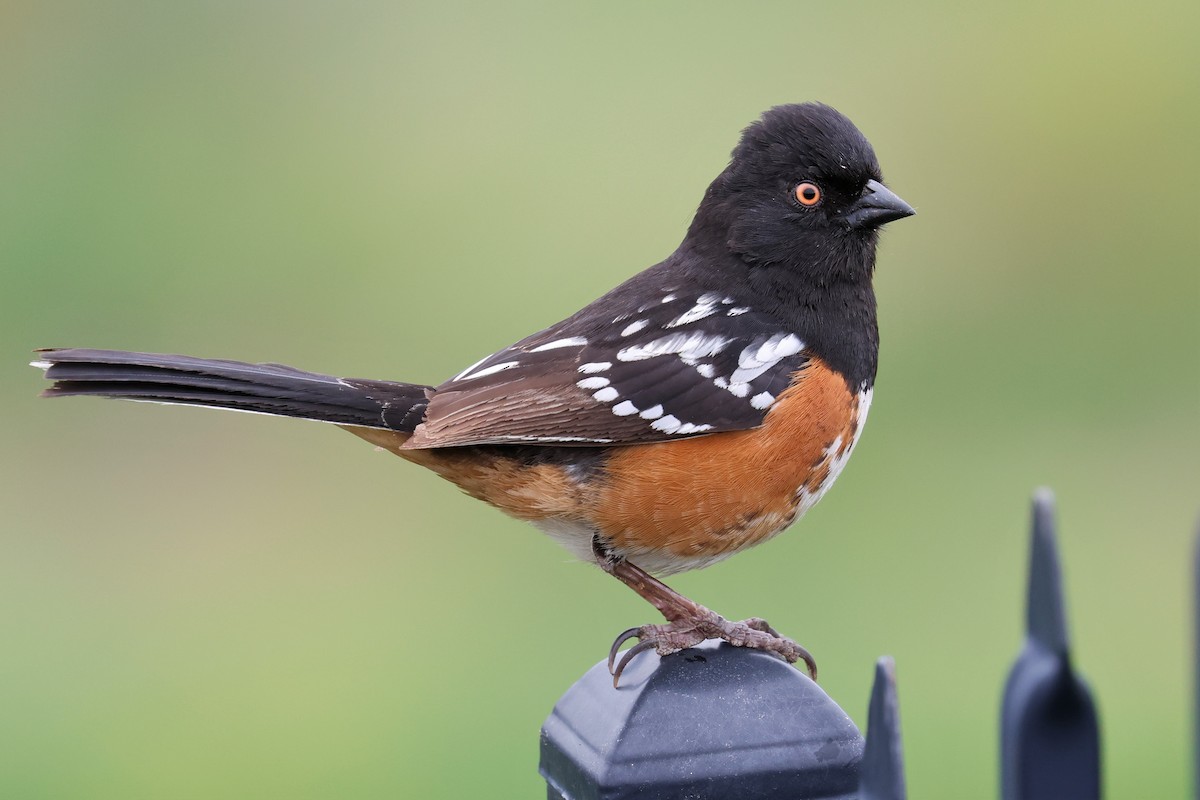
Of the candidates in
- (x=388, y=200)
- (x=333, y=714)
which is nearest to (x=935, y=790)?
(x=333, y=714)

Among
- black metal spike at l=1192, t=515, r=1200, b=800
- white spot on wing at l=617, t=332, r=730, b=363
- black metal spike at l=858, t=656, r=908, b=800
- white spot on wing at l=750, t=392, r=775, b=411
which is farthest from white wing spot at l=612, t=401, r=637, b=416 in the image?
black metal spike at l=1192, t=515, r=1200, b=800

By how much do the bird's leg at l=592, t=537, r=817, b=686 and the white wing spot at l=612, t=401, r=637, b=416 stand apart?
299 mm

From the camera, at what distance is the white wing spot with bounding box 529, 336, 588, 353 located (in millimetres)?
3277

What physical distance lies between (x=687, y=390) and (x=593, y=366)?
188 mm

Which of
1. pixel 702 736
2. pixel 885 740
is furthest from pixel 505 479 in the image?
pixel 885 740

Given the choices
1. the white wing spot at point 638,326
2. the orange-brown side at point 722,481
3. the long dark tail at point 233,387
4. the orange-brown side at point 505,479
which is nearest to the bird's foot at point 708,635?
the orange-brown side at point 722,481

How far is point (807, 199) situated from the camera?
330cm

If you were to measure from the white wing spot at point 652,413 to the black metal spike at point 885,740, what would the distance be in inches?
65.3

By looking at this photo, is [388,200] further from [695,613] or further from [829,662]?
[695,613]

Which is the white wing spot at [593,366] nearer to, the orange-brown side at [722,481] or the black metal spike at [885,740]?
the orange-brown side at [722,481]

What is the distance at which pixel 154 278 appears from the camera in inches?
301

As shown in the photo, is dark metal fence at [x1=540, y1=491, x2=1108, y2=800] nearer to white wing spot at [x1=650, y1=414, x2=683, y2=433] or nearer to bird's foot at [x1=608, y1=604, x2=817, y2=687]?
bird's foot at [x1=608, y1=604, x2=817, y2=687]

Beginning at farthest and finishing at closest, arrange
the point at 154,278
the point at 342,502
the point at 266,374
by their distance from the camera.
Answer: the point at 154,278 < the point at 342,502 < the point at 266,374

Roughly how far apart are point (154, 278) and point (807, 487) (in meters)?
5.14
